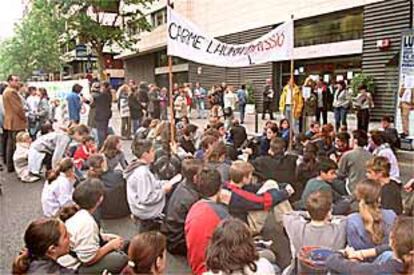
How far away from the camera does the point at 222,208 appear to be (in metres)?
4.02

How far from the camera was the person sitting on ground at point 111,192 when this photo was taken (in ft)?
20.2

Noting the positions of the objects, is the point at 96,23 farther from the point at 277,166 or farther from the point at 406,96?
the point at 277,166

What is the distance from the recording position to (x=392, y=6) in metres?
17.2

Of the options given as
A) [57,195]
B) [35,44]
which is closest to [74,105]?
[57,195]

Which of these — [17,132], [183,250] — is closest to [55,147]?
[17,132]

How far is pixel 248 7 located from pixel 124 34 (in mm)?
8713

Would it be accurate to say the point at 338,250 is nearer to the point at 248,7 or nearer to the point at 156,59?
the point at 248,7

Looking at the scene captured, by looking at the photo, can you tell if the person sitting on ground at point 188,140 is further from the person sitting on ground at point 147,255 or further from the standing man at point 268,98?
the standing man at point 268,98

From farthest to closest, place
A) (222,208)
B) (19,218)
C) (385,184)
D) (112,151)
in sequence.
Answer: (112,151) → (19,218) → (385,184) → (222,208)

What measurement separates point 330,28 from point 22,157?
14.8 m

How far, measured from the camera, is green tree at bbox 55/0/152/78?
2906 cm

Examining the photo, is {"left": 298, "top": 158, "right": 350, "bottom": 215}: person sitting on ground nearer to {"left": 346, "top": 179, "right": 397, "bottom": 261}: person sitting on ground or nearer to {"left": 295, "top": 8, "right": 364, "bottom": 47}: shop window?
{"left": 346, "top": 179, "right": 397, "bottom": 261}: person sitting on ground

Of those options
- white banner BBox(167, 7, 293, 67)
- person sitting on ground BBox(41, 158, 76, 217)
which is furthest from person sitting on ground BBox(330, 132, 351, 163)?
person sitting on ground BBox(41, 158, 76, 217)

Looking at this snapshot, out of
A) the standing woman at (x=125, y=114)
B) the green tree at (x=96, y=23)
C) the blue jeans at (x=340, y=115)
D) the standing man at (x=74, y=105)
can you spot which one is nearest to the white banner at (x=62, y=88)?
the standing woman at (x=125, y=114)
